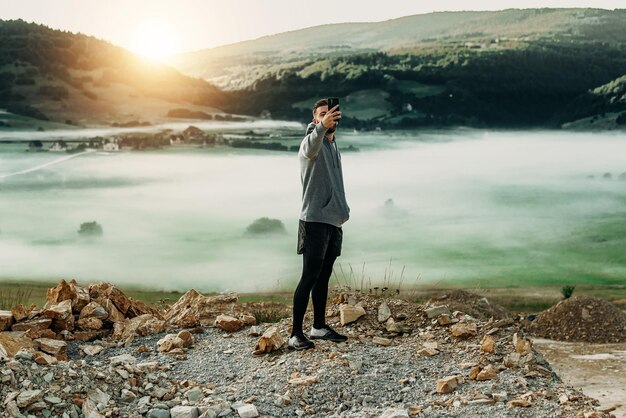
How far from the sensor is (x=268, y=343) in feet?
23.6

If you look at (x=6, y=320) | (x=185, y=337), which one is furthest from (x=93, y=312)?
(x=185, y=337)

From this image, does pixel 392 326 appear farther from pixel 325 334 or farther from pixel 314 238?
pixel 314 238

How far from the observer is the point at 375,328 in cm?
803

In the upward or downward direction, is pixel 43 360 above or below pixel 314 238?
below

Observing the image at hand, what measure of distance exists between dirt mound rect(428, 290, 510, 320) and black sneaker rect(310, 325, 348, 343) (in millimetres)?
5155

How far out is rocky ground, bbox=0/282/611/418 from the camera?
615 cm

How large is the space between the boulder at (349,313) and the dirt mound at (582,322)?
6.08 m

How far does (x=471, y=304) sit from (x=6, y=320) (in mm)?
7535

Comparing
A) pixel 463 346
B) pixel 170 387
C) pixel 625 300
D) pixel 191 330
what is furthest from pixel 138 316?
pixel 625 300

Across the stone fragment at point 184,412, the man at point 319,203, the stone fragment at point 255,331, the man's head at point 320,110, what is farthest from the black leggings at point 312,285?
the stone fragment at point 184,412

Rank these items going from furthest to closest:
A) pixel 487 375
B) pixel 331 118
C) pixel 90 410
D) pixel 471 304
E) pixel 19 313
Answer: pixel 471 304, pixel 19 313, pixel 487 375, pixel 331 118, pixel 90 410

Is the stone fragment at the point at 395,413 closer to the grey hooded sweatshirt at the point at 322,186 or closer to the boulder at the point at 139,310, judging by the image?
the grey hooded sweatshirt at the point at 322,186

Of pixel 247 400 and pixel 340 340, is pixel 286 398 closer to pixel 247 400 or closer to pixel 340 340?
pixel 247 400

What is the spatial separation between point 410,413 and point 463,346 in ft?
5.12
